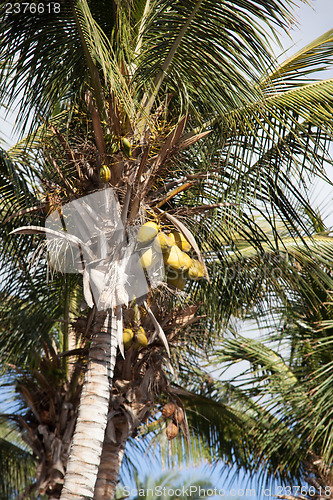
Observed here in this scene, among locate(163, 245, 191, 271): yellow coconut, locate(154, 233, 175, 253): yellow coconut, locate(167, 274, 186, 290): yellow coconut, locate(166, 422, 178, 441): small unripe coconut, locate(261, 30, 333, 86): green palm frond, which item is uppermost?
locate(261, 30, 333, 86): green palm frond

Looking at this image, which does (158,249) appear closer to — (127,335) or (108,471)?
(127,335)

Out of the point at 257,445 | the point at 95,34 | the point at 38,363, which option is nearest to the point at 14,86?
the point at 95,34

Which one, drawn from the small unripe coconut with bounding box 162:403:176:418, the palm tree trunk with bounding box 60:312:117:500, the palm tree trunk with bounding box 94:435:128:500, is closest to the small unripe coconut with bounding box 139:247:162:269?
the palm tree trunk with bounding box 60:312:117:500

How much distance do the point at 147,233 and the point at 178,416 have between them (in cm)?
225

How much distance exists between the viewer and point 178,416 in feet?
16.9

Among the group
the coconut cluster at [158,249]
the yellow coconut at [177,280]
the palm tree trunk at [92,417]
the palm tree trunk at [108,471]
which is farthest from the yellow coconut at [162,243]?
the palm tree trunk at [108,471]

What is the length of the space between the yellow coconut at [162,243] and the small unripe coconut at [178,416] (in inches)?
81.6

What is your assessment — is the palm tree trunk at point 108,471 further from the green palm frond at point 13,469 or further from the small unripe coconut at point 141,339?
the green palm frond at point 13,469

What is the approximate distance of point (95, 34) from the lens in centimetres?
376

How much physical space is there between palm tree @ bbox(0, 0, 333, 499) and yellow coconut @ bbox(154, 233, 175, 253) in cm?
12

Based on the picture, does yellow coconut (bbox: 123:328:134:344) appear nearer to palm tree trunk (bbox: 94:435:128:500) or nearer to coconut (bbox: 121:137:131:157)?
palm tree trunk (bbox: 94:435:128:500)

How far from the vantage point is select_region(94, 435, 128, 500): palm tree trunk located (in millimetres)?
A: 5012

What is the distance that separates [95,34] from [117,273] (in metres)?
1.71

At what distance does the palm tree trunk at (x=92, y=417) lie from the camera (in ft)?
11.3
